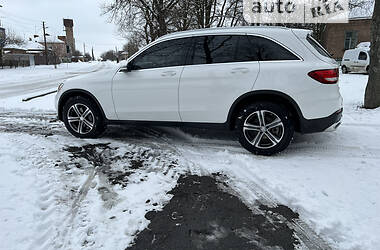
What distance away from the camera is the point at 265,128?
3986mm

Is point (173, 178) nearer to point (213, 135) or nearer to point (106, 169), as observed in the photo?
point (106, 169)

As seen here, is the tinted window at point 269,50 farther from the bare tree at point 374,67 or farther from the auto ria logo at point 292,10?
the auto ria logo at point 292,10

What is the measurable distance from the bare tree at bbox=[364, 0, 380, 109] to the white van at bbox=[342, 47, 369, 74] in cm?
1469

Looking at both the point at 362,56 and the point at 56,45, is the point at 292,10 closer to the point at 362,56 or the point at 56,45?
the point at 362,56

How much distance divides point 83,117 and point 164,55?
1.90m

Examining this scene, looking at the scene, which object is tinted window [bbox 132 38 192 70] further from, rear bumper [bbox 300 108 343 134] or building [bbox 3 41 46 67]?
building [bbox 3 41 46 67]

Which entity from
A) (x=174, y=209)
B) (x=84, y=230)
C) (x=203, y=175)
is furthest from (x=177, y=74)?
(x=84, y=230)

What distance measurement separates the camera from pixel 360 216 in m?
2.59

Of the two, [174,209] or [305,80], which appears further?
[305,80]

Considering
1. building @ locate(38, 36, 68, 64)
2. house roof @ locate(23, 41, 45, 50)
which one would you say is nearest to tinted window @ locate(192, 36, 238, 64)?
house roof @ locate(23, 41, 45, 50)

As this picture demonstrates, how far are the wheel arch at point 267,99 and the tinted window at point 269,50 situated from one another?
483 millimetres

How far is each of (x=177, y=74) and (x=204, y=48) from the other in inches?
22.6

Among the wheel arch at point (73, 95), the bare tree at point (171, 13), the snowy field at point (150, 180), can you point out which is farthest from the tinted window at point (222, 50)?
the bare tree at point (171, 13)

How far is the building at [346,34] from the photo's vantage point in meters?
30.5
